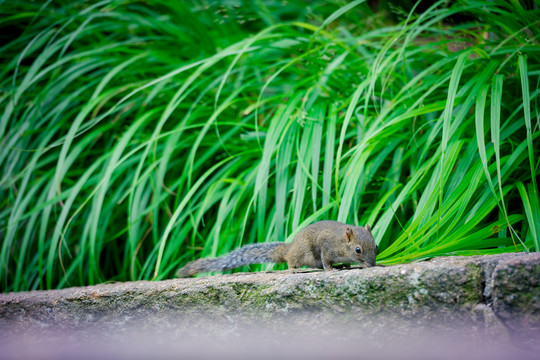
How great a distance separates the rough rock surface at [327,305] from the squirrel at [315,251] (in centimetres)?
27

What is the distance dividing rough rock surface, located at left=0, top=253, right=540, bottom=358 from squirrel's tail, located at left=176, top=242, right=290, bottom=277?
13.8 inches

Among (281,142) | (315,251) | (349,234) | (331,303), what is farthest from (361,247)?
(281,142)

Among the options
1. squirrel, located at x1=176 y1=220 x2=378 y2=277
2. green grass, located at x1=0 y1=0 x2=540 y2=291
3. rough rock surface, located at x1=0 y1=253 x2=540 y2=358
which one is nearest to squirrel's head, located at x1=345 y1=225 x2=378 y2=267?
squirrel, located at x1=176 y1=220 x2=378 y2=277

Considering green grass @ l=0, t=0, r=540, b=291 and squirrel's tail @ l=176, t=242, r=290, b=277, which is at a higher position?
green grass @ l=0, t=0, r=540, b=291

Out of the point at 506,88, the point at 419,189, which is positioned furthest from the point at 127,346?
the point at 506,88

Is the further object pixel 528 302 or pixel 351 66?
pixel 351 66

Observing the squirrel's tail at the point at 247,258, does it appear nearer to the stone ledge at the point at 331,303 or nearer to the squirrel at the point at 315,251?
the squirrel at the point at 315,251

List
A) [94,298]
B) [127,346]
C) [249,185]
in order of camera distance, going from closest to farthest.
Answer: [127,346]
[94,298]
[249,185]

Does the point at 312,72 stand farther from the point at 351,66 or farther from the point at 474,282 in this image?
the point at 474,282

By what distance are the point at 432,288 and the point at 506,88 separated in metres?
1.46

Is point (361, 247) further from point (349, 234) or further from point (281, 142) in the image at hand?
point (281, 142)

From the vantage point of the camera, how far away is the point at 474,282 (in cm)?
128

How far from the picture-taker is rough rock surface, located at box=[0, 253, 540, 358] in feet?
4.08

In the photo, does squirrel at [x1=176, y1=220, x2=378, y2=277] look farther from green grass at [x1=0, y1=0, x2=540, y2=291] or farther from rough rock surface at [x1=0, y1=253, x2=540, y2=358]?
rough rock surface at [x1=0, y1=253, x2=540, y2=358]
